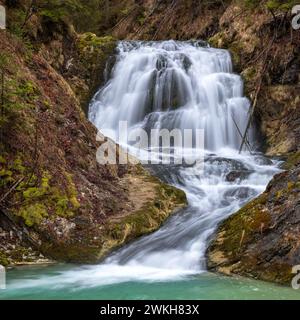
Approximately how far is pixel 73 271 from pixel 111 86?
34.5 feet

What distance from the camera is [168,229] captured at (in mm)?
7953

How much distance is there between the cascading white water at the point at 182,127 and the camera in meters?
6.67

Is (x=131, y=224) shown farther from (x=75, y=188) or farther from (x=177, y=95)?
(x=177, y=95)

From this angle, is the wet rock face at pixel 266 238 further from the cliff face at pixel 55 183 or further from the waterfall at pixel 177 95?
the waterfall at pixel 177 95

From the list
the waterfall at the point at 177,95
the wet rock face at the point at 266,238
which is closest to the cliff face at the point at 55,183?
the wet rock face at the point at 266,238

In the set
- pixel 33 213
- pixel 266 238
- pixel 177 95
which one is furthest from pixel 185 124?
pixel 266 238

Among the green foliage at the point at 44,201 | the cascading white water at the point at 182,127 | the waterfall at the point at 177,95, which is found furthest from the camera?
the waterfall at the point at 177,95

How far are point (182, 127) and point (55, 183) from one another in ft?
24.3

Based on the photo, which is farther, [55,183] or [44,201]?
[55,183]

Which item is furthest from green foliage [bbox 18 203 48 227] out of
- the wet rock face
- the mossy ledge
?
the wet rock face

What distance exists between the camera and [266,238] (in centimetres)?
620

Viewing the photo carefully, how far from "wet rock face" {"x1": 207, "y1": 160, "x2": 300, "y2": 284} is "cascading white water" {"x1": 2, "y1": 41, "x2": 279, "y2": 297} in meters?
0.40

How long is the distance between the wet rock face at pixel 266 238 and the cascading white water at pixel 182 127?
0.40m

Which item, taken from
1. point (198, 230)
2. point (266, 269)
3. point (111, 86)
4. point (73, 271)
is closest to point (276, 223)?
point (266, 269)
